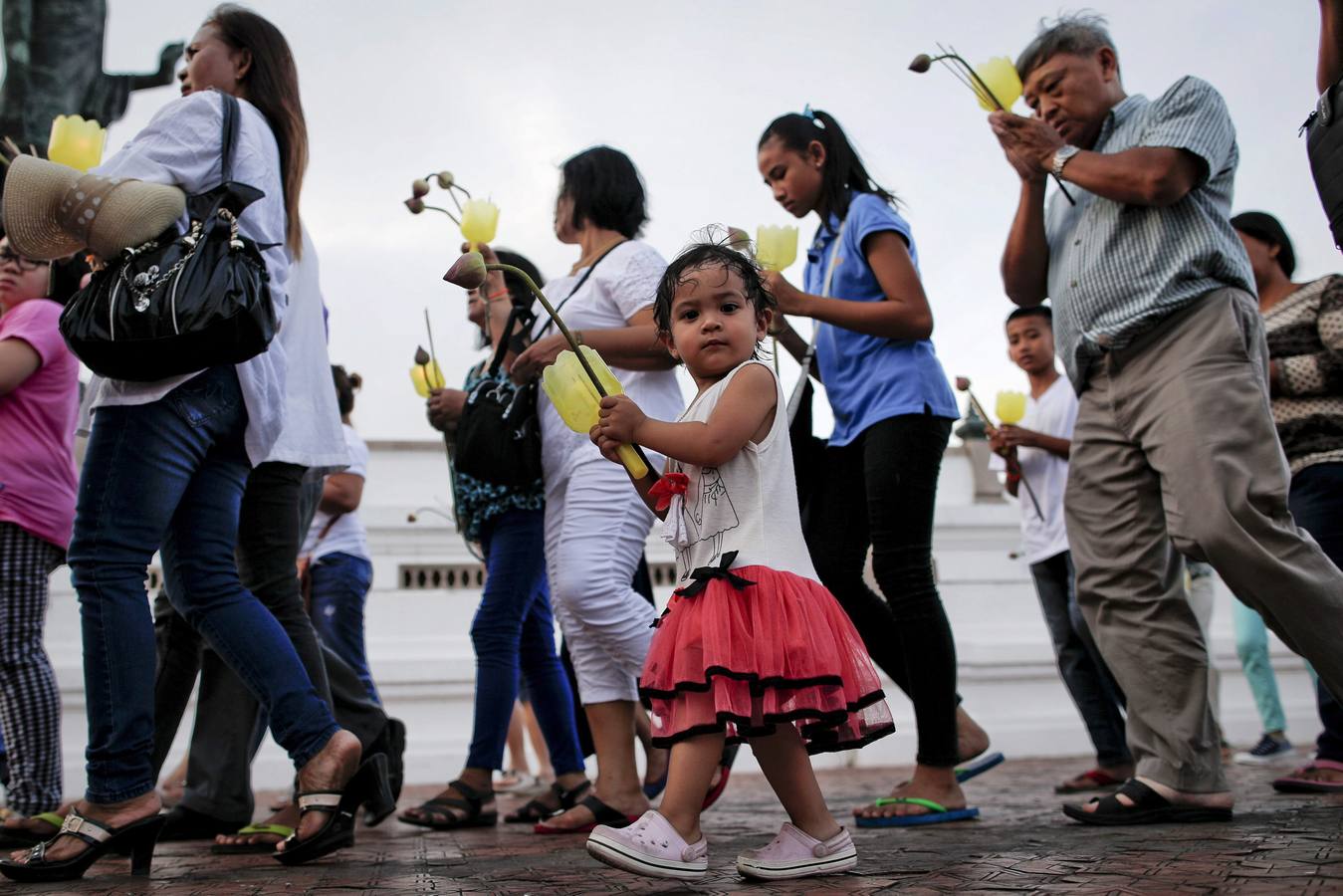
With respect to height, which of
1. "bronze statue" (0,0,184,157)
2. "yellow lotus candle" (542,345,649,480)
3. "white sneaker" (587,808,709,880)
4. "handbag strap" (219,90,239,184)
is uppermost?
"bronze statue" (0,0,184,157)

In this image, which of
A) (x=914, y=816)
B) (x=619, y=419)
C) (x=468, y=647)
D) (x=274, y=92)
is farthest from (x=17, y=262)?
(x=468, y=647)

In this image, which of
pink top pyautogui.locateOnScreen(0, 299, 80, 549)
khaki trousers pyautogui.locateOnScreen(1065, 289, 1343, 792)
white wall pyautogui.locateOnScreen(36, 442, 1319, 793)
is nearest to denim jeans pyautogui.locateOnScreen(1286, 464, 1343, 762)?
khaki trousers pyautogui.locateOnScreen(1065, 289, 1343, 792)

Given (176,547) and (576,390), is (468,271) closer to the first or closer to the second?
(576,390)

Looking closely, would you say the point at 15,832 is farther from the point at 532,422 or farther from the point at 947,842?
the point at 947,842

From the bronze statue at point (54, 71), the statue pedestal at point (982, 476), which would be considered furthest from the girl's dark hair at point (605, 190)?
the bronze statue at point (54, 71)

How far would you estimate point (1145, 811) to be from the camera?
2.29m

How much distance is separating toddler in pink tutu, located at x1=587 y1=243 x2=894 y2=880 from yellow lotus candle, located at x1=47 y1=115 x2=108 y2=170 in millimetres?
1267

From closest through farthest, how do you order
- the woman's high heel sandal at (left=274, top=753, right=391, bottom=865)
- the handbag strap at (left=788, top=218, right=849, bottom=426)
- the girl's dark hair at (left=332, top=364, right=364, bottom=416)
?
the woman's high heel sandal at (left=274, top=753, right=391, bottom=865) < the handbag strap at (left=788, top=218, right=849, bottom=426) < the girl's dark hair at (left=332, top=364, right=364, bottom=416)

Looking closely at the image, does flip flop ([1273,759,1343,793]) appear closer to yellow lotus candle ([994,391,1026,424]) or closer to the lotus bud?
yellow lotus candle ([994,391,1026,424])

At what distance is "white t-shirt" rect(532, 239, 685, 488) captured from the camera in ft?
9.27

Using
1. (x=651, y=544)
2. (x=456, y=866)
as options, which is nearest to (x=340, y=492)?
(x=456, y=866)

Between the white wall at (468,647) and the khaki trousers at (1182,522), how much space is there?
4.30 m

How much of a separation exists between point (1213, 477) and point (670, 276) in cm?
108

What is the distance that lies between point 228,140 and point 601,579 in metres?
1.18
